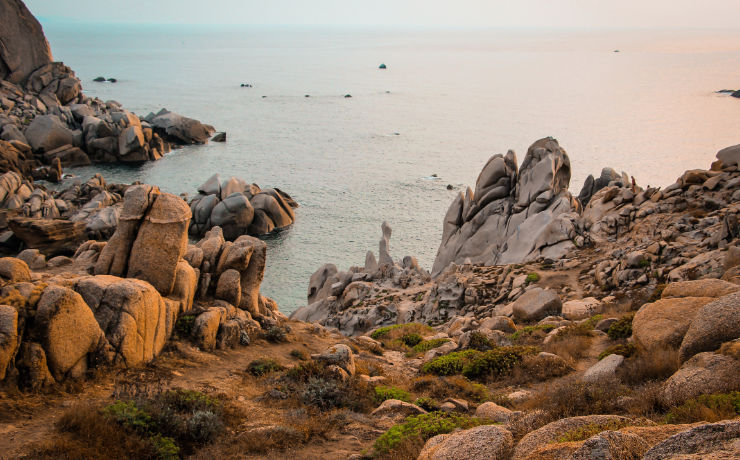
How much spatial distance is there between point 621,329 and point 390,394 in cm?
1152

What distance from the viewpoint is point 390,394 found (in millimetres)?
21750

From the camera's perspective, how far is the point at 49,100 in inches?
5034

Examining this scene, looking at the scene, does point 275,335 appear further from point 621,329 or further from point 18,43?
point 18,43

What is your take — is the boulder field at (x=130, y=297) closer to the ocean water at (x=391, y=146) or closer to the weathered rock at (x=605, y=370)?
the weathered rock at (x=605, y=370)

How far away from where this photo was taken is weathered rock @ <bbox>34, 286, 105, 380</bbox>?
19.0 metres

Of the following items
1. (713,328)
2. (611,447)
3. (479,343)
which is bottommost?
(479,343)

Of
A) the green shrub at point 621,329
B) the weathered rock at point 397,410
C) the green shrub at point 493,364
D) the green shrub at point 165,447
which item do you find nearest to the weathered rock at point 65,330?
the green shrub at point 165,447

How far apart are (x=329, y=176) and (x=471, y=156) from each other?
101ft

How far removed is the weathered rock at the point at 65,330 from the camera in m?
19.0

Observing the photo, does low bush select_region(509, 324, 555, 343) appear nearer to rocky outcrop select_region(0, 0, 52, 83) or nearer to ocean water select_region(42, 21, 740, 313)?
ocean water select_region(42, 21, 740, 313)

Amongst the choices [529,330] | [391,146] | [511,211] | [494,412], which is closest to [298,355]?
[494,412]

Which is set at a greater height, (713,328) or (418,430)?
(713,328)

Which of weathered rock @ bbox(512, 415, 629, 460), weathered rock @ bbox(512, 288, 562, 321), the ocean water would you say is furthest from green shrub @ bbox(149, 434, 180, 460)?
the ocean water

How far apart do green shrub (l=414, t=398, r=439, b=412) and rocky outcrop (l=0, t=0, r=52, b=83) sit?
471 feet
